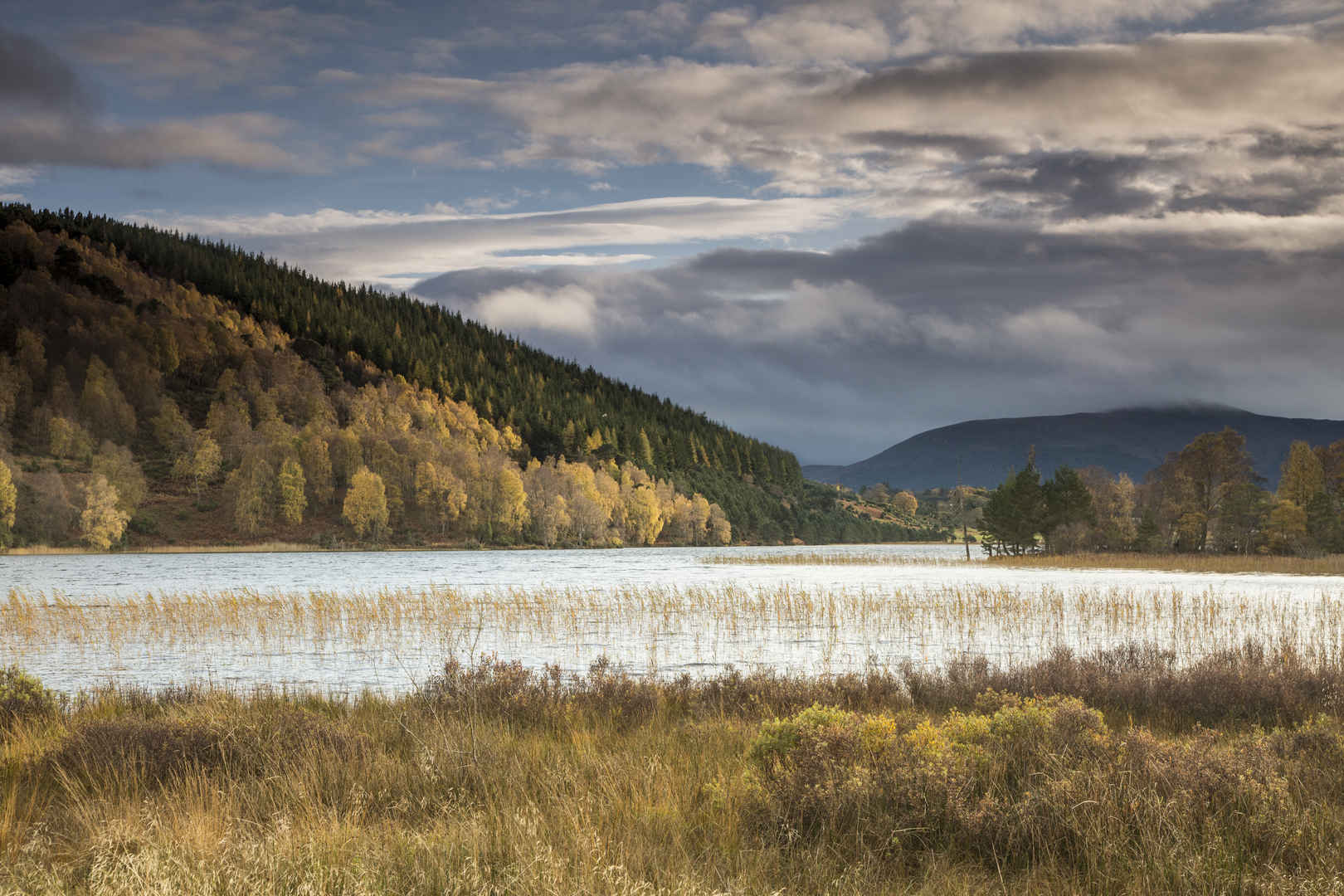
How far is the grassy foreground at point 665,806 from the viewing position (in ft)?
20.0

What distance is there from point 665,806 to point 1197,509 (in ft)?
319

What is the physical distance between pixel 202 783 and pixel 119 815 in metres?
0.86

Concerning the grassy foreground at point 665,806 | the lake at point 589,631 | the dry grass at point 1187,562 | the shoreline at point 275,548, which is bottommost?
the shoreline at point 275,548

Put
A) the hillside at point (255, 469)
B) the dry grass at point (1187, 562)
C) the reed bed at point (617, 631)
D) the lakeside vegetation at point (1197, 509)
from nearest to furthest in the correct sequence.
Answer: the reed bed at point (617, 631), the dry grass at point (1187, 562), the lakeside vegetation at point (1197, 509), the hillside at point (255, 469)

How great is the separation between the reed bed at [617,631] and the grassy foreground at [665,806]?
912cm

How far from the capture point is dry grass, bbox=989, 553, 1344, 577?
238 ft

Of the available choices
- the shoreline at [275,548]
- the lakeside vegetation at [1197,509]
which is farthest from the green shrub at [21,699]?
the shoreline at [275,548]

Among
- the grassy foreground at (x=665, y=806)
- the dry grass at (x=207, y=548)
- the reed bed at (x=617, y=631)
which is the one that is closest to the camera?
the grassy foreground at (x=665, y=806)

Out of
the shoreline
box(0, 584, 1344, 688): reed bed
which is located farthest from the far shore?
box(0, 584, 1344, 688): reed bed

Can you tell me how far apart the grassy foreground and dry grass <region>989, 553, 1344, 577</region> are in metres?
73.0

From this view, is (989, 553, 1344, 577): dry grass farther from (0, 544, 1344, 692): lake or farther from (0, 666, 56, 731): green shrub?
(0, 666, 56, 731): green shrub

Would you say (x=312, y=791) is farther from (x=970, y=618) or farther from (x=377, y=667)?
(x=970, y=618)

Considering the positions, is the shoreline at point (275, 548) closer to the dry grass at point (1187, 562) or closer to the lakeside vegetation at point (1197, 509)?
the lakeside vegetation at point (1197, 509)

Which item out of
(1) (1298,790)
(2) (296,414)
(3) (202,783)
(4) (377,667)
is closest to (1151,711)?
(1) (1298,790)
